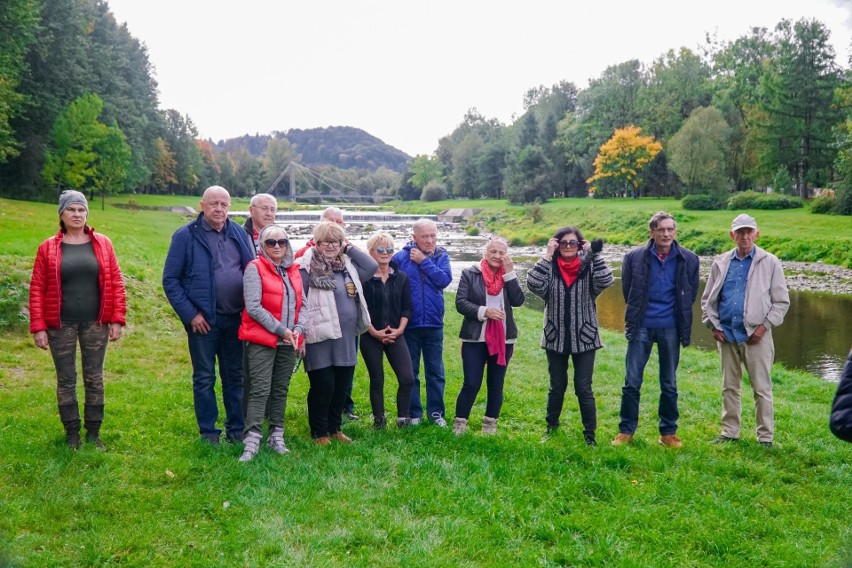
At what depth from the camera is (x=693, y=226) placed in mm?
35250

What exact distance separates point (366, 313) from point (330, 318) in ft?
1.23

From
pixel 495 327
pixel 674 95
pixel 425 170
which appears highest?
pixel 674 95

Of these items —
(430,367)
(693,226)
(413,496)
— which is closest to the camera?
(413,496)

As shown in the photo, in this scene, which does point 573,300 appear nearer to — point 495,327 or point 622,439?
point 495,327

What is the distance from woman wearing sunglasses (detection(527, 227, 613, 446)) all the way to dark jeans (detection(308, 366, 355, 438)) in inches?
81.6

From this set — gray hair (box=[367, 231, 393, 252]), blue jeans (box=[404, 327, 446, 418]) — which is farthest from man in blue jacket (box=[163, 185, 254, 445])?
blue jeans (box=[404, 327, 446, 418])

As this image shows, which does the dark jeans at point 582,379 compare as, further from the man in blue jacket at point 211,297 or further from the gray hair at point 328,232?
the man in blue jacket at point 211,297

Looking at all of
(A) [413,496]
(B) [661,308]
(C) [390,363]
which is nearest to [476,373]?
(C) [390,363]

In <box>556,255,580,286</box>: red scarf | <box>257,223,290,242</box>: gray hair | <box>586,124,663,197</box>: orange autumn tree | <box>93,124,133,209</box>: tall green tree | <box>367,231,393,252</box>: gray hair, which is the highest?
<box>586,124,663,197</box>: orange autumn tree

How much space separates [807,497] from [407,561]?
3.34m

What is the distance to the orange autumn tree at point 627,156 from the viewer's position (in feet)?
184

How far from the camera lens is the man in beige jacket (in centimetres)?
595

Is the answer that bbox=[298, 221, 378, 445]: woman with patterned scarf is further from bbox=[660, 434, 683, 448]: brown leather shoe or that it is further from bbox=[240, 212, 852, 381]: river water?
bbox=[240, 212, 852, 381]: river water

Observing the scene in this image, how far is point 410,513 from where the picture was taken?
13.8 ft
